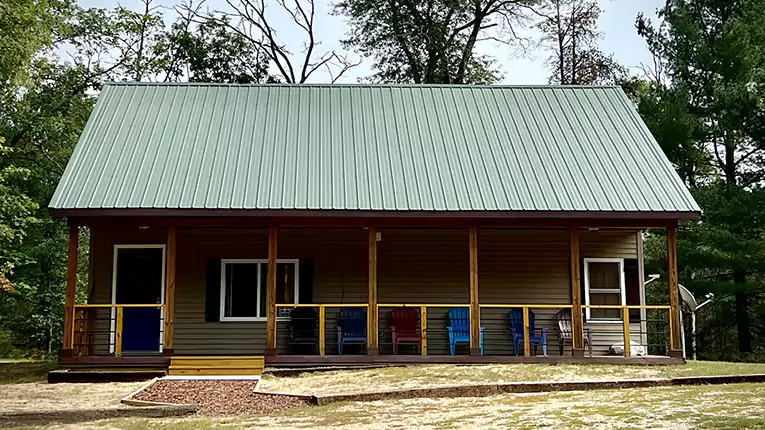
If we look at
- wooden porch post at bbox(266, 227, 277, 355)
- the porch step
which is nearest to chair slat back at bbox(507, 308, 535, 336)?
wooden porch post at bbox(266, 227, 277, 355)

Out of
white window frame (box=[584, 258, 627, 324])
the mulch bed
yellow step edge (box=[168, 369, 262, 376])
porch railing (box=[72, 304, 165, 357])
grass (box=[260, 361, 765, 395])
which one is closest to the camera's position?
the mulch bed

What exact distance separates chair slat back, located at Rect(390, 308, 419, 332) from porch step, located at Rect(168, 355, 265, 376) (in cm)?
270

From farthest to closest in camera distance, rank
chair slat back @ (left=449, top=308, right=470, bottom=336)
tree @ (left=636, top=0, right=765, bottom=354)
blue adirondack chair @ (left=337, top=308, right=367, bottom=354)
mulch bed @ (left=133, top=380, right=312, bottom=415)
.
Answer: tree @ (left=636, top=0, right=765, bottom=354) → chair slat back @ (left=449, top=308, right=470, bottom=336) → blue adirondack chair @ (left=337, top=308, right=367, bottom=354) → mulch bed @ (left=133, top=380, right=312, bottom=415)

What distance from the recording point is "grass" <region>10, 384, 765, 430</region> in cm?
787

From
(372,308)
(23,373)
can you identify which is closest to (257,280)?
(372,308)

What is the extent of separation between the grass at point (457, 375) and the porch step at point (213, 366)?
18.6 inches

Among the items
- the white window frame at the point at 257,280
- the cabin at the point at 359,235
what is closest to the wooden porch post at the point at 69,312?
the cabin at the point at 359,235

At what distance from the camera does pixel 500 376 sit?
1146 cm

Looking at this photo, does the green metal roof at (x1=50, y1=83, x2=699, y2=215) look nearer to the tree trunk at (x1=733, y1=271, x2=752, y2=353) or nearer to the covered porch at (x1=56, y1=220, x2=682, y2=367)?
the covered porch at (x1=56, y1=220, x2=682, y2=367)

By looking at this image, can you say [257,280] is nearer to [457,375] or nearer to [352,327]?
[352,327]

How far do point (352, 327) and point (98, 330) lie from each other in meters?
4.62

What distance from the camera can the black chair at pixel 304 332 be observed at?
14406 millimetres

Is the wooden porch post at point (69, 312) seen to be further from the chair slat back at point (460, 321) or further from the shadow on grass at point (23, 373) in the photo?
the chair slat back at point (460, 321)

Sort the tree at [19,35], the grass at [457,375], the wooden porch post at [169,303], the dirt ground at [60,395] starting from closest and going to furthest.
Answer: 1. the dirt ground at [60,395]
2. the grass at [457,375]
3. the wooden porch post at [169,303]
4. the tree at [19,35]
